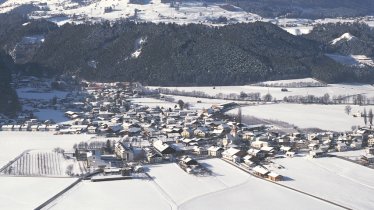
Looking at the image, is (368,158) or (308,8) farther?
(308,8)

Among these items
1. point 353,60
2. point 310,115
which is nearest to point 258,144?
point 310,115

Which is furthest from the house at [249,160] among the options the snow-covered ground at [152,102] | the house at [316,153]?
the snow-covered ground at [152,102]

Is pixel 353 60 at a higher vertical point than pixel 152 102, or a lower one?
higher

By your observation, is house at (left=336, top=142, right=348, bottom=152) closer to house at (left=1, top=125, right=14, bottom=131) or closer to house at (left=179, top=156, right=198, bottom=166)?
house at (left=179, top=156, right=198, bottom=166)

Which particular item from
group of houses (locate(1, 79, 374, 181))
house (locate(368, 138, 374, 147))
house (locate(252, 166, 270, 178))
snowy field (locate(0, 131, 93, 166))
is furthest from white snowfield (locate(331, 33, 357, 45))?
house (locate(252, 166, 270, 178))

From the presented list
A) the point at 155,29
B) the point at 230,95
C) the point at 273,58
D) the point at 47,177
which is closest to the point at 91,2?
the point at 155,29

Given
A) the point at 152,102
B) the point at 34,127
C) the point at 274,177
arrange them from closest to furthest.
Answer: the point at 274,177, the point at 34,127, the point at 152,102

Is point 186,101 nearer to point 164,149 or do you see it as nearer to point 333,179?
point 164,149
